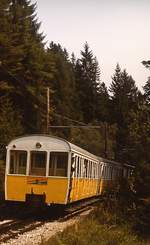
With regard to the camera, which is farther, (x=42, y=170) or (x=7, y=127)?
(x=7, y=127)

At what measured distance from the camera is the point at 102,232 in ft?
49.6

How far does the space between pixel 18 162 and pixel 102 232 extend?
6.81m

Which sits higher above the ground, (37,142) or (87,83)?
(87,83)

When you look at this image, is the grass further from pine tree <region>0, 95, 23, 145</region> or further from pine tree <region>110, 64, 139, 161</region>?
pine tree <region>110, 64, 139, 161</region>

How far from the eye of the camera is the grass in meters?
13.8

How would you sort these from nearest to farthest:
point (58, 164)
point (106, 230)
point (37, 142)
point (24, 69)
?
point (106, 230)
point (58, 164)
point (37, 142)
point (24, 69)

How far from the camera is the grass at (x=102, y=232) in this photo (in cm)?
1381

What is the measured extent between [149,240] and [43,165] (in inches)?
238

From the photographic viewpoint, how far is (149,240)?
16219 millimetres

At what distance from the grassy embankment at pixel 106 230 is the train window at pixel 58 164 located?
1869mm

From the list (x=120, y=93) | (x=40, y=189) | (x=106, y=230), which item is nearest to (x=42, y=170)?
(x=40, y=189)

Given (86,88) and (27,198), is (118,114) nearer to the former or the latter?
(86,88)

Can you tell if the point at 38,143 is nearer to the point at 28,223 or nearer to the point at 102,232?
the point at 28,223

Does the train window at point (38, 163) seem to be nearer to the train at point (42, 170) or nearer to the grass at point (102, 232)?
the train at point (42, 170)
